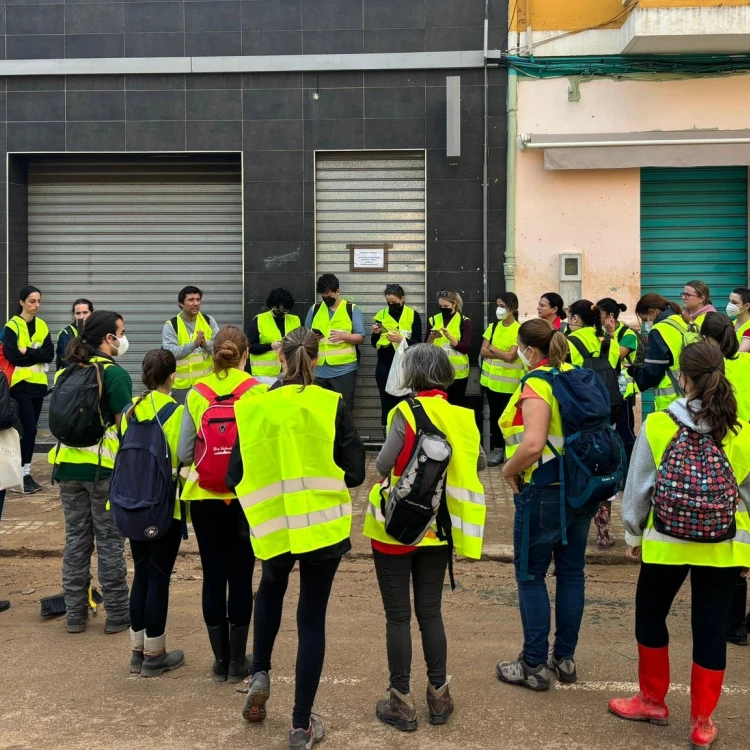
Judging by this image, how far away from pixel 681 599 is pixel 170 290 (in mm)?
7965

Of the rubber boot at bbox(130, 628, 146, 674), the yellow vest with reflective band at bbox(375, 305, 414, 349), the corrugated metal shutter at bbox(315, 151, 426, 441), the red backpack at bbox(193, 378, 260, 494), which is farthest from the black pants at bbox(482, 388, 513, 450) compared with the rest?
the red backpack at bbox(193, 378, 260, 494)

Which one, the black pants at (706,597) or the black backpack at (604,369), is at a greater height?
the black backpack at (604,369)

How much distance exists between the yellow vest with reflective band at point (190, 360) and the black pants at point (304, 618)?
20.4 feet

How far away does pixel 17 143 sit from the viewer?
1205 centimetres

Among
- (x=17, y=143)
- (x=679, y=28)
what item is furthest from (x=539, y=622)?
(x=17, y=143)

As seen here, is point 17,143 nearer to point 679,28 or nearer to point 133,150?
point 133,150

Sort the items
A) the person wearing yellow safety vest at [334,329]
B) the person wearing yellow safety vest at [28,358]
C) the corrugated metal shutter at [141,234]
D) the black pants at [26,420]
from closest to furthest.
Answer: the person wearing yellow safety vest at [28,358] < the black pants at [26,420] < the person wearing yellow safety vest at [334,329] < the corrugated metal shutter at [141,234]

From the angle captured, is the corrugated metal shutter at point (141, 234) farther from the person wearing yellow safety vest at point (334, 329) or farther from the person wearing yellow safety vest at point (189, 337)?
the person wearing yellow safety vest at point (189, 337)

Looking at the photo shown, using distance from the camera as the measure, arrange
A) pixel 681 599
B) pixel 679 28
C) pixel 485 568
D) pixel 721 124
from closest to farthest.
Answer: pixel 681 599 → pixel 485 568 → pixel 679 28 → pixel 721 124

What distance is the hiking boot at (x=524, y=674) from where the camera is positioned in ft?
16.0

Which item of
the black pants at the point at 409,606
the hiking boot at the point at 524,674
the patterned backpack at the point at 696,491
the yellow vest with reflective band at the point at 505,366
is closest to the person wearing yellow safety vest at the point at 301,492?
the black pants at the point at 409,606

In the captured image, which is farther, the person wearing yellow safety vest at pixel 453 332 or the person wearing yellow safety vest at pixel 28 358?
the person wearing yellow safety vest at pixel 453 332

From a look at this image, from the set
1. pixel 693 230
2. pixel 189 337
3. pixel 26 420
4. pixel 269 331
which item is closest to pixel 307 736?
pixel 26 420

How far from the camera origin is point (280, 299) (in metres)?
11.1
